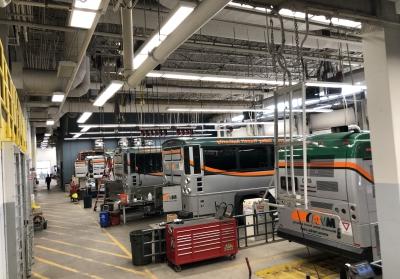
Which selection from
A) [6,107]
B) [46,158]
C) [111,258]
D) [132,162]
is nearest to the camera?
[6,107]

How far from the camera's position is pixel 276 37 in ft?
29.8

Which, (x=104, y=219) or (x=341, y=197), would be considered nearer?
(x=341, y=197)

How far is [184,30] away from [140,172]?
9270 millimetres

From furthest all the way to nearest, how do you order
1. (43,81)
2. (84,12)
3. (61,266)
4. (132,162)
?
(132,162) < (43,81) < (61,266) < (84,12)

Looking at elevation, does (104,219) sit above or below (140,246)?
below

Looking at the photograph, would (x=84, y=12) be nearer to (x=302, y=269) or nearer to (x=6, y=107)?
(x=6, y=107)

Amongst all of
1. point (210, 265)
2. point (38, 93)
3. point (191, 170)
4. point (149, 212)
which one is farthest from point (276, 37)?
point (149, 212)

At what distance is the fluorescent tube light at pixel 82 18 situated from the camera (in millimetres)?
4176

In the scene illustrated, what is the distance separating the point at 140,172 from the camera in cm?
1348

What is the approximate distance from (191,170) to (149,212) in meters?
4.26

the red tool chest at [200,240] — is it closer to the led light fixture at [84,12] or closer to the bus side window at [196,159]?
the bus side window at [196,159]

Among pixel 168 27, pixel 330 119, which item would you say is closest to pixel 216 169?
pixel 168 27

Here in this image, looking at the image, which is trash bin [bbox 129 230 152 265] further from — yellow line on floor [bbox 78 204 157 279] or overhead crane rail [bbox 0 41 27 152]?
overhead crane rail [bbox 0 41 27 152]

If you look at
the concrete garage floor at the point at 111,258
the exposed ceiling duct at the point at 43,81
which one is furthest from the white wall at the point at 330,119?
the exposed ceiling duct at the point at 43,81
